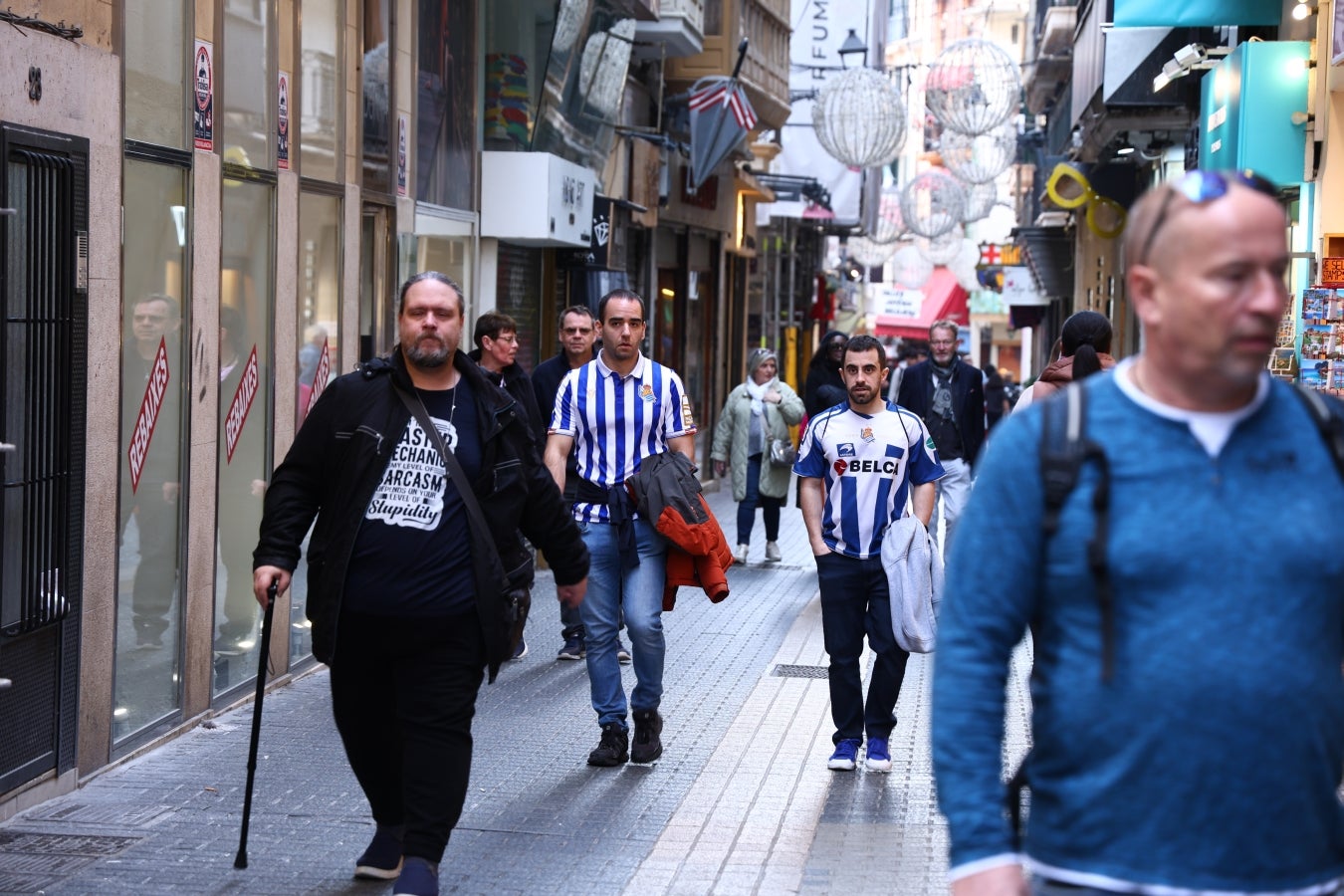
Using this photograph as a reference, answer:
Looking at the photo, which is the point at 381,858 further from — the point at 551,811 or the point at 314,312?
the point at 314,312

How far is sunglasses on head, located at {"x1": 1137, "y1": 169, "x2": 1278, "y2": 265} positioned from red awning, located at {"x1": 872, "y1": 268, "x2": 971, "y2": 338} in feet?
192

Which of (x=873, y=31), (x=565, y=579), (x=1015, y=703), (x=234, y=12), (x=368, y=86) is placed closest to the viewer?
(x=565, y=579)

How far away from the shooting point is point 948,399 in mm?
13875

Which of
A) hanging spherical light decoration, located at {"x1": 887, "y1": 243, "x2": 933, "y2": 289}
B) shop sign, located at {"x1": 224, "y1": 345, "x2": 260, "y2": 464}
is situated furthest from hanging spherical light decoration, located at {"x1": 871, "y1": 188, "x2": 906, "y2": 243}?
shop sign, located at {"x1": 224, "y1": 345, "x2": 260, "y2": 464}

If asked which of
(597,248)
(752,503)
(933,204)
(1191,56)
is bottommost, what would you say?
(752,503)

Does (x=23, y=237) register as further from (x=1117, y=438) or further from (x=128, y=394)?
(x=1117, y=438)

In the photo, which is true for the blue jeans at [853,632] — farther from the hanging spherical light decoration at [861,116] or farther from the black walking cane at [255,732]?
the hanging spherical light decoration at [861,116]

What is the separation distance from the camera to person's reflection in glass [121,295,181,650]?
808cm

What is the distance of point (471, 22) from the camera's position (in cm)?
1459

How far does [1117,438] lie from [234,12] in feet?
24.0

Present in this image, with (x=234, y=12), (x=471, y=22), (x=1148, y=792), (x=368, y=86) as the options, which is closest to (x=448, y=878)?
(x=1148, y=792)

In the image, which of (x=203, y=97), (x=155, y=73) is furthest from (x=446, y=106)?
(x=155, y=73)

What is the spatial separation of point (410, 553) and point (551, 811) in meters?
1.92

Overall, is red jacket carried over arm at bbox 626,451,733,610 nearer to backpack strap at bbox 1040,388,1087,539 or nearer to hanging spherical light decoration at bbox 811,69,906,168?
backpack strap at bbox 1040,388,1087,539
